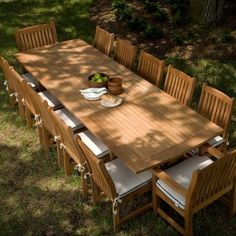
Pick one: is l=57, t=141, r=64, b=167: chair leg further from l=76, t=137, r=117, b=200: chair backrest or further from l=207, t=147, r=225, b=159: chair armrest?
l=207, t=147, r=225, b=159: chair armrest

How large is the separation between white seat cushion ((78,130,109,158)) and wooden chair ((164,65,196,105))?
1.27m

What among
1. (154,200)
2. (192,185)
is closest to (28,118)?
(154,200)

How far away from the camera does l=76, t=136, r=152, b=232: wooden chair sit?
4.37 m

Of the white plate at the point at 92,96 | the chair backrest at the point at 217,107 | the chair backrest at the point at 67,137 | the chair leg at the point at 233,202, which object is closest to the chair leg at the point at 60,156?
the chair backrest at the point at 67,137

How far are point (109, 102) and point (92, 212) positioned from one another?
1.38m

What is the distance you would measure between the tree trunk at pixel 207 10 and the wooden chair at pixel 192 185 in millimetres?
5018

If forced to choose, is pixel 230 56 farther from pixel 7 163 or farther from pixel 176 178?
pixel 7 163

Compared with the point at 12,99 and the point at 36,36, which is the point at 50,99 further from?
the point at 36,36

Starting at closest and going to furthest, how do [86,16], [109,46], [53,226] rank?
[53,226] → [109,46] → [86,16]

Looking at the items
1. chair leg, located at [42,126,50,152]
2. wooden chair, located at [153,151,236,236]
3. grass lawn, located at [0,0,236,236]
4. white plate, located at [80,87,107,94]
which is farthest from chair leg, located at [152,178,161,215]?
chair leg, located at [42,126,50,152]

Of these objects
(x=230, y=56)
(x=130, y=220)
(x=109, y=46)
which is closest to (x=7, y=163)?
(x=130, y=220)

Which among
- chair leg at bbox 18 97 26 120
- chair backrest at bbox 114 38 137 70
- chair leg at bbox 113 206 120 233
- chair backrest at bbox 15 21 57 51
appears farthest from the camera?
chair backrest at bbox 15 21 57 51

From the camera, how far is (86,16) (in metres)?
10.3

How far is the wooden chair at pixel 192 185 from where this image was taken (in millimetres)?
3986
